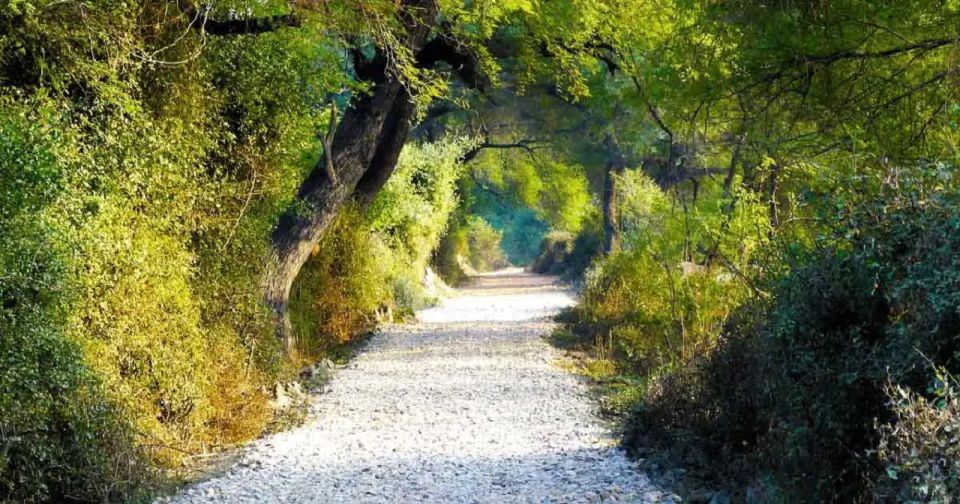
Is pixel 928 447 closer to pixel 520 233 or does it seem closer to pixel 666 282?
pixel 666 282

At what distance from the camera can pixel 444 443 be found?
812cm

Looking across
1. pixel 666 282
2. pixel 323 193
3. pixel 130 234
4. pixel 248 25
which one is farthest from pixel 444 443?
pixel 666 282

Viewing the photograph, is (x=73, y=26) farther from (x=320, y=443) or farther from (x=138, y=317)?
(x=320, y=443)

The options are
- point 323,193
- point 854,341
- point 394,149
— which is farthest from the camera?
point 394,149

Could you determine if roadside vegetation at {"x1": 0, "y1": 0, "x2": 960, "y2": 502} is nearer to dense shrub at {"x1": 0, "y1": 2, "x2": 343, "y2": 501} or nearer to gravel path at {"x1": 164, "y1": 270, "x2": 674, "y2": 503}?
dense shrub at {"x1": 0, "y1": 2, "x2": 343, "y2": 501}

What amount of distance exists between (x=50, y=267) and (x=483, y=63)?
7060 millimetres

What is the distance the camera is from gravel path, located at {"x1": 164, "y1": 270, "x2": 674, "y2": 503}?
6.42m

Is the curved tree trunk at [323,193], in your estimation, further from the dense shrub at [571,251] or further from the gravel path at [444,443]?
the dense shrub at [571,251]

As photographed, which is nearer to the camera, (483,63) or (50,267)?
(50,267)

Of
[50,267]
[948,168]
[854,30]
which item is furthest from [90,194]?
[854,30]

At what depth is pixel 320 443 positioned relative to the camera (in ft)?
27.0

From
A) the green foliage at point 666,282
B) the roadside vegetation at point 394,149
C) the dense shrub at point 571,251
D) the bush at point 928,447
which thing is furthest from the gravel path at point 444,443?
the dense shrub at point 571,251

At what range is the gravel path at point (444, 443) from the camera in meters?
6.42


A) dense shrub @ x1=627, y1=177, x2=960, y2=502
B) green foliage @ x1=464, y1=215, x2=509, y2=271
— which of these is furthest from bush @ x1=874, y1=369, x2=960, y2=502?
green foliage @ x1=464, y1=215, x2=509, y2=271
